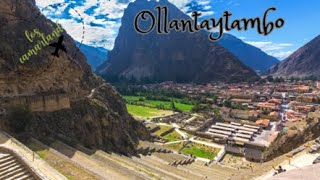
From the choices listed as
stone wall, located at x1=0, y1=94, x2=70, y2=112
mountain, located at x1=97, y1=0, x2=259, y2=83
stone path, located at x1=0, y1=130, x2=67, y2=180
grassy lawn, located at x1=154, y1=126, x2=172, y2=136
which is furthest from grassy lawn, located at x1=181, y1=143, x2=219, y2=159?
mountain, located at x1=97, y1=0, x2=259, y2=83

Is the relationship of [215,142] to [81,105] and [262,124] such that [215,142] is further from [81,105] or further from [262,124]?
[81,105]

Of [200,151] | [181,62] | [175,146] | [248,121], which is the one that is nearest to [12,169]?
[200,151]

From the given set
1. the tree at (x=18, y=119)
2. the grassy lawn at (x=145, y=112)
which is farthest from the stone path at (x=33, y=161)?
the grassy lawn at (x=145, y=112)

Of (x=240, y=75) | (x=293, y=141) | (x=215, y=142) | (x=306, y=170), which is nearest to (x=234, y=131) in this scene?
(x=215, y=142)

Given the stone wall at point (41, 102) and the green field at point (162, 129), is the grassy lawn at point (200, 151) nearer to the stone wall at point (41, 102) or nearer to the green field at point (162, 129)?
the green field at point (162, 129)

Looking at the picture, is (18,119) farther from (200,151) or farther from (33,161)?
(200,151)

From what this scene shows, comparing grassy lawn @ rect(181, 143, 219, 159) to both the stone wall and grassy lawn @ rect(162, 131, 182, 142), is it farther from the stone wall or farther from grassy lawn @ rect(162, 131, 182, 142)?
the stone wall
